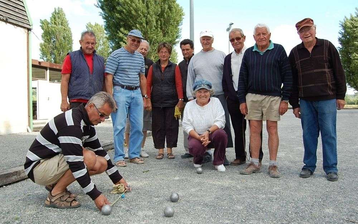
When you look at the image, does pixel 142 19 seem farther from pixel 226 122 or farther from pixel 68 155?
pixel 68 155

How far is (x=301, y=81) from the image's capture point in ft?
14.3

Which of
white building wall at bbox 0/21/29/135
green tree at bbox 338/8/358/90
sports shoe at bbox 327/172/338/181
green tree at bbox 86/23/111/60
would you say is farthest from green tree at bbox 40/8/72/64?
sports shoe at bbox 327/172/338/181

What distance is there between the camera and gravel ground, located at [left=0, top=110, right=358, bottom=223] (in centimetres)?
284

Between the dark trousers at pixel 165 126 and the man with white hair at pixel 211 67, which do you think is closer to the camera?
the man with white hair at pixel 211 67

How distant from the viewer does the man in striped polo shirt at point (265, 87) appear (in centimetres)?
439

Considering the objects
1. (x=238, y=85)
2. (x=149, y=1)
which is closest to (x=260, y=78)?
(x=238, y=85)

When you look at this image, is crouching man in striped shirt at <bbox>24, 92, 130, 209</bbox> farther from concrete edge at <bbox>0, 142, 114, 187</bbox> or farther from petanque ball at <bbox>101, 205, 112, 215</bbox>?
concrete edge at <bbox>0, 142, 114, 187</bbox>

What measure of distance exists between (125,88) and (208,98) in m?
1.37

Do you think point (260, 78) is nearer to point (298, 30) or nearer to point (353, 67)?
point (298, 30)

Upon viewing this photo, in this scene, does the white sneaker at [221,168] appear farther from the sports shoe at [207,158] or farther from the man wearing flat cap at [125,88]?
the man wearing flat cap at [125,88]

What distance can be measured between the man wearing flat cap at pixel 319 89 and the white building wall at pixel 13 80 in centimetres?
848

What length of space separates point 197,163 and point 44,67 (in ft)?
41.2

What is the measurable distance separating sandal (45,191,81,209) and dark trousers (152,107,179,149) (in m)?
2.76

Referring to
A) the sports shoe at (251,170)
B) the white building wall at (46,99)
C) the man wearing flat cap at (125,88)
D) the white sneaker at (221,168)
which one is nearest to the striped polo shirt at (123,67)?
the man wearing flat cap at (125,88)
